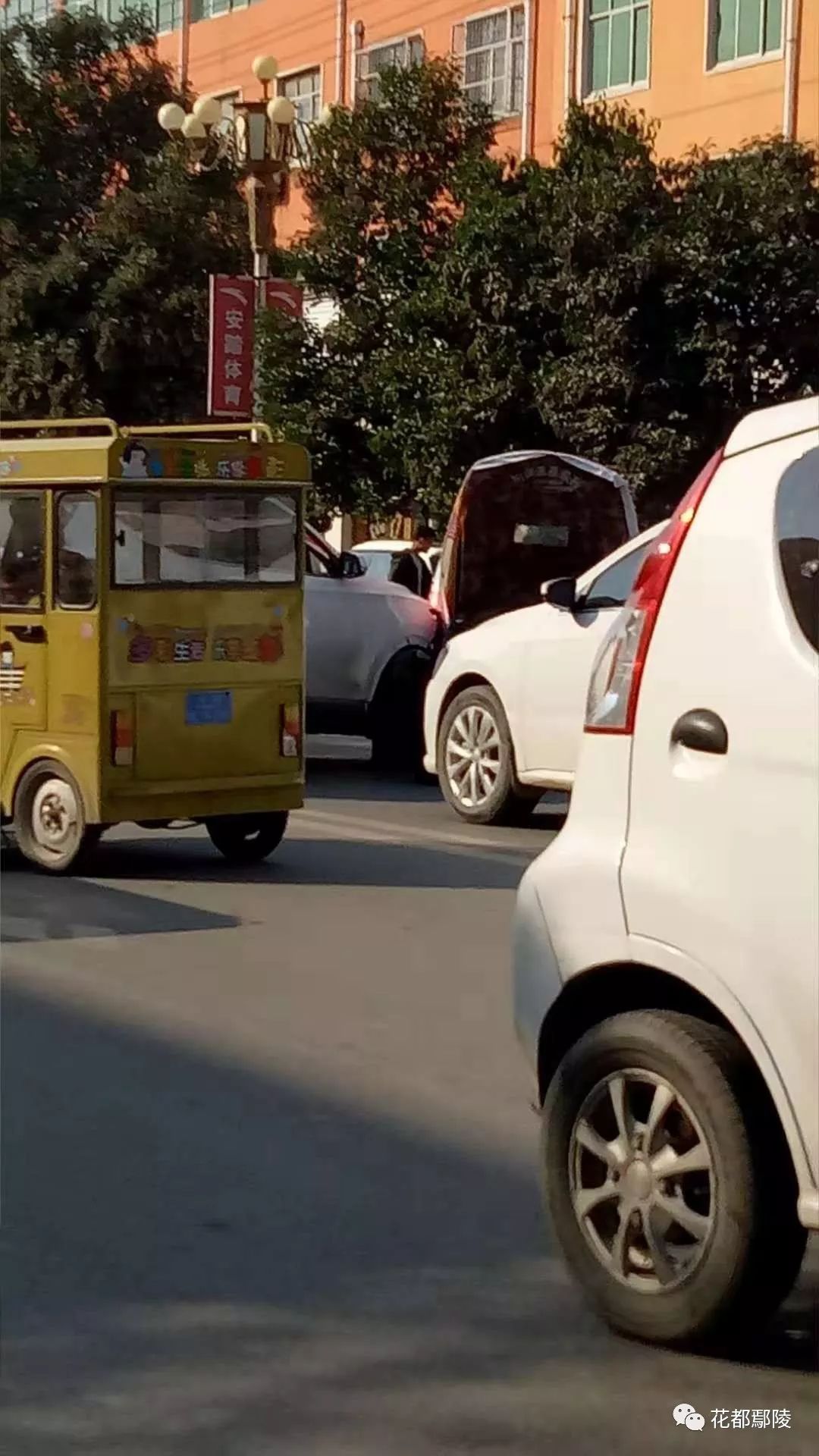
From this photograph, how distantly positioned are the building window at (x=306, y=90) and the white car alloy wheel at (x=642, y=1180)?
3807cm

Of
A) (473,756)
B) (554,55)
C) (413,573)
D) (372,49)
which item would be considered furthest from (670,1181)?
(372,49)

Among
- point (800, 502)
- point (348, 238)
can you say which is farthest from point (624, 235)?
point (800, 502)

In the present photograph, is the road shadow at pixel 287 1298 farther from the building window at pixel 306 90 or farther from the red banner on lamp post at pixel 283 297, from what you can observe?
the building window at pixel 306 90

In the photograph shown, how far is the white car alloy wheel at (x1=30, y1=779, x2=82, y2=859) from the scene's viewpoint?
10680 mm

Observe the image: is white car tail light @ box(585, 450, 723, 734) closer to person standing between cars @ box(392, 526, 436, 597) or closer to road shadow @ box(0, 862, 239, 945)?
road shadow @ box(0, 862, 239, 945)

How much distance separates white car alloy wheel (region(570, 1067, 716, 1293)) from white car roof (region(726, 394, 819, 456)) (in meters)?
1.28

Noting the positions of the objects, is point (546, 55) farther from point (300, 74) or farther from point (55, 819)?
point (55, 819)

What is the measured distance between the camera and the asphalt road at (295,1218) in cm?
422

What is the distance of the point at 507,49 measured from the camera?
3628 centimetres

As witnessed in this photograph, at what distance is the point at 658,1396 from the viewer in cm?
427

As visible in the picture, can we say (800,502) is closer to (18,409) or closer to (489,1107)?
(489,1107)

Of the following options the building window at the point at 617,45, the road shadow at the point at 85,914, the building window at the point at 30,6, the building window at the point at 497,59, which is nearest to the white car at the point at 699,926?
the road shadow at the point at 85,914

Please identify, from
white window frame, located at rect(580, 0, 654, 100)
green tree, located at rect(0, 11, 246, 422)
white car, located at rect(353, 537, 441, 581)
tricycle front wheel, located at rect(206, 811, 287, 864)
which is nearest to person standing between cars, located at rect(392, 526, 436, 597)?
white car, located at rect(353, 537, 441, 581)

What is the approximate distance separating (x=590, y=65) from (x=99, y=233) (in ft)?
26.4
